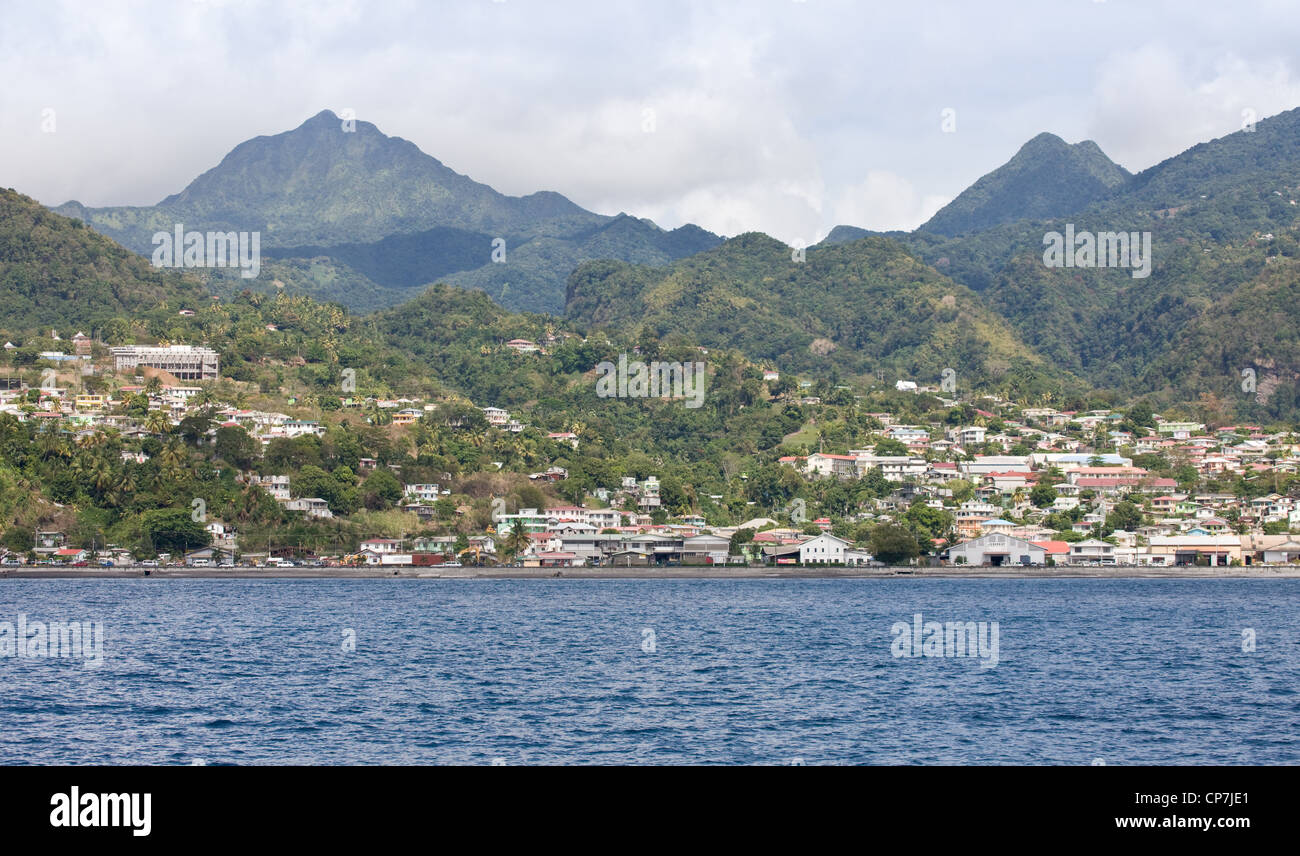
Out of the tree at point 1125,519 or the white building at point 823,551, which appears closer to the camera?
the white building at point 823,551

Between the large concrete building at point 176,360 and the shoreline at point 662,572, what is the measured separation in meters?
41.7

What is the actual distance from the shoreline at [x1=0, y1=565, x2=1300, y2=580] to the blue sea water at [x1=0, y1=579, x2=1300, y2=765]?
640 inches

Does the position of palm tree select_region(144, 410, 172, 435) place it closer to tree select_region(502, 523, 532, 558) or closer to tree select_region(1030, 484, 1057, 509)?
tree select_region(502, 523, 532, 558)

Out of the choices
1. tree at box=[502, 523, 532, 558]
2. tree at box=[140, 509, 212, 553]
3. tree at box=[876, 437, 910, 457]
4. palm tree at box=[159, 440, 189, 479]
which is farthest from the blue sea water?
tree at box=[876, 437, 910, 457]

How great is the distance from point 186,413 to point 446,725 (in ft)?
272

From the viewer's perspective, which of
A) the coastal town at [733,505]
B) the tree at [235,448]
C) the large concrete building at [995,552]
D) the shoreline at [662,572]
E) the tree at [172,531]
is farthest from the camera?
the tree at [235,448]

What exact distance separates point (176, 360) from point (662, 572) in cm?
5681

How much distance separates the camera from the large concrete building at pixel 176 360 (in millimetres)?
121188

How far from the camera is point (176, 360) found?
122312 millimetres

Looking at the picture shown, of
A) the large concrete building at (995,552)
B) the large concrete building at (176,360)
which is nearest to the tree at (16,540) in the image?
the large concrete building at (176,360)

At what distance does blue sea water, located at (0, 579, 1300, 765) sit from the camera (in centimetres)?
2677

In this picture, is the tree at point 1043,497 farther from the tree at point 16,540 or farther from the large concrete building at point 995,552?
the tree at point 16,540

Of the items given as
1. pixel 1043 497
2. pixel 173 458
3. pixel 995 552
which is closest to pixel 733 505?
pixel 995 552
